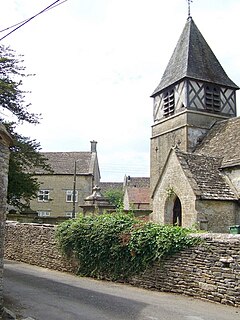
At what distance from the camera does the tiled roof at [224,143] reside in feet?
67.7

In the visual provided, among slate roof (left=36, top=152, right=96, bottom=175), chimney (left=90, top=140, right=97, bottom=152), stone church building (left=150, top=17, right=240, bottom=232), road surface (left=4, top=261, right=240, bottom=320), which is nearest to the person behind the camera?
road surface (left=4, top=261, right=240, bottom=320)

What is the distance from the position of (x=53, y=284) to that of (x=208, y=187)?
9.17 meters

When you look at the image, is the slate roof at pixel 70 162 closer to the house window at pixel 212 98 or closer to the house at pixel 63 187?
the house at pixel 63 187

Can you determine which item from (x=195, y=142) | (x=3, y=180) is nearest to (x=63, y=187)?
(x=195, y=142)

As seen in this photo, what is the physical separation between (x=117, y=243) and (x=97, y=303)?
3.10 meters

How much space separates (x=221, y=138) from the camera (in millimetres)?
24031

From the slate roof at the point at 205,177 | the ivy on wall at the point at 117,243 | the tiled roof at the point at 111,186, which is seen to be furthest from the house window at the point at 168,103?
the tiled roof at the point at 111,186

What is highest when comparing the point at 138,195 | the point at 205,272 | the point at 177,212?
the point at 138,195

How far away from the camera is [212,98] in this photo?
1105 inches

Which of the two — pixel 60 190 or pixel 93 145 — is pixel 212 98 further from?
pixel 93 145

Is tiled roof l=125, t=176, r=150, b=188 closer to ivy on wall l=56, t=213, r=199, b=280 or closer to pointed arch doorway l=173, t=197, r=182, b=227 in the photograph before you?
pointed arch doorway l=173, t=197, r=182, b=227

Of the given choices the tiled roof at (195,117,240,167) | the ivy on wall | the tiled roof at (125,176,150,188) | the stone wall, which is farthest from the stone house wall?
the stone wall

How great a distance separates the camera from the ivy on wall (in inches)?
442

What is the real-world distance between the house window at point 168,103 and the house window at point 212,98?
2455mm
